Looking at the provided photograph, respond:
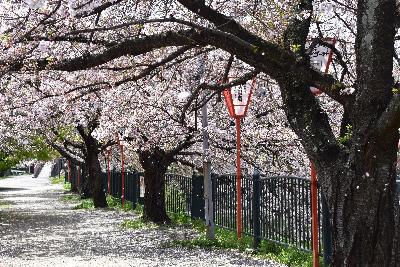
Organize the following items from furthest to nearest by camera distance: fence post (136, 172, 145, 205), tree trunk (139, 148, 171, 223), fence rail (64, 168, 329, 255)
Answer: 1. fence post (136, 172, 145, 205)
2. tree trunk (139, 148, 171, 223)
3. fence rail (64, 168, 329, 255)

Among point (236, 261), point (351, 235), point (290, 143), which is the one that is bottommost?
point (236, 261)

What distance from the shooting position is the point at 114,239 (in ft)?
44.3

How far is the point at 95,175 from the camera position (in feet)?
82.4

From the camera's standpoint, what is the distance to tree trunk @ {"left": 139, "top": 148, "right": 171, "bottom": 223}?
16.4 meters

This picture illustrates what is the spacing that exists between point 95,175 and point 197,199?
34.4ft

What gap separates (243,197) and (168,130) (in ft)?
13.5

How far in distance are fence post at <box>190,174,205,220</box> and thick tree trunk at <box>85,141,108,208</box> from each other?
9.23m

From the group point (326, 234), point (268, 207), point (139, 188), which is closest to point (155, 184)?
point (139, 188)

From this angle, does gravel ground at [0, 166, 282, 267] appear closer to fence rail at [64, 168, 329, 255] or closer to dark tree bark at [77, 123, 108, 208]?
fence rail at [64, 168, 329, 255]

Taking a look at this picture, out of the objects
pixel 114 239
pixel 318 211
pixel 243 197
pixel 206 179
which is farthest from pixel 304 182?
pixel 114 239

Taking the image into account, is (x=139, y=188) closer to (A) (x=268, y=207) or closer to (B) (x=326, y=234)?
(A) (x=268, y=207)

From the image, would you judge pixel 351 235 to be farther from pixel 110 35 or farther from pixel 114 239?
pixel 114 239

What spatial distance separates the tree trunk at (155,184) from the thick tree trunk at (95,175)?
8.08 m

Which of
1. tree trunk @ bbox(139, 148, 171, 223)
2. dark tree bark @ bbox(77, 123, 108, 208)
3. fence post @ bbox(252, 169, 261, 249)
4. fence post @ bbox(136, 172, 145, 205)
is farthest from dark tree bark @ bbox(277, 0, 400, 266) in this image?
dark tree bark @ bbox(77, 123, 108, 208)
